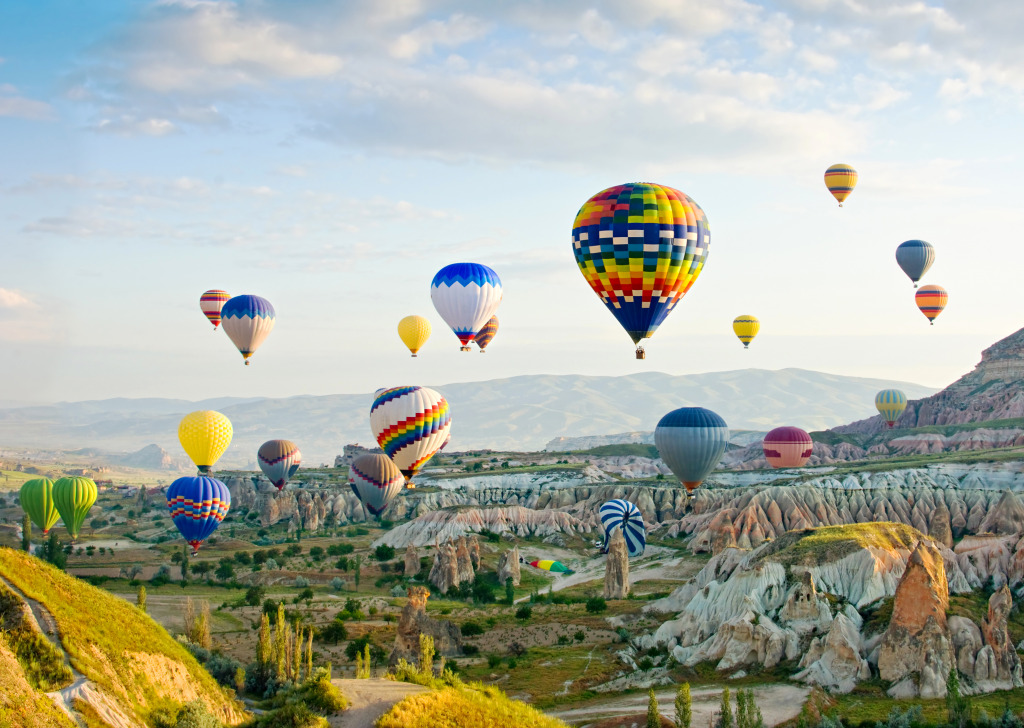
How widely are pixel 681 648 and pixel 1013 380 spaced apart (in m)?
140

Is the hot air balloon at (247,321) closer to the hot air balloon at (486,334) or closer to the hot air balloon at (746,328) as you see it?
the hot air balloon at (486,334)

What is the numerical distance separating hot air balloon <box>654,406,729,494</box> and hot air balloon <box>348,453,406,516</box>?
37911mm

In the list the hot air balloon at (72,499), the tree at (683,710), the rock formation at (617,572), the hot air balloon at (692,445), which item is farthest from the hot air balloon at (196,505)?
the tree at (683,710)

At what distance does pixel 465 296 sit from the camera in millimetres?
86188

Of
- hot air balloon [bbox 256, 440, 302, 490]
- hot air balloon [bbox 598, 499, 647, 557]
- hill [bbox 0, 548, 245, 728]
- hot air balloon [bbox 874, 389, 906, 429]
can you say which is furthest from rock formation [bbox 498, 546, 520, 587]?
hot air balloon [bbox 874, 389, 906, 429]

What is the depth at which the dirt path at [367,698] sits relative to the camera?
36.6m

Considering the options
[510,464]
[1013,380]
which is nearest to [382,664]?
[510,464]

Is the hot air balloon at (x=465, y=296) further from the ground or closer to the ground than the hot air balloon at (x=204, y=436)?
further from the ground

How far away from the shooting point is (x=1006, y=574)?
65250 mm

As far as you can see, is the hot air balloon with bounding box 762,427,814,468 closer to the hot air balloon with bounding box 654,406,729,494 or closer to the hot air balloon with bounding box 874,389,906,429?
the hot air balloon with bounding box 874,389,906,429

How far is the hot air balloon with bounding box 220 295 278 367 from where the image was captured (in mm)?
109688

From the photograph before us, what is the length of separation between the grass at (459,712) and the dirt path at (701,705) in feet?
24.8

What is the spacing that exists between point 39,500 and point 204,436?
18.7 metres

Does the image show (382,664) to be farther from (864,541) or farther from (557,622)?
(864,541)
